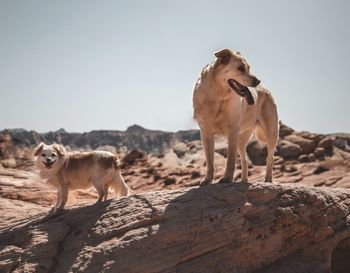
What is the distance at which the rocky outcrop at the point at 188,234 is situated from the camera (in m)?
7.04

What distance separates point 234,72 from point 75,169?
12.4 ft

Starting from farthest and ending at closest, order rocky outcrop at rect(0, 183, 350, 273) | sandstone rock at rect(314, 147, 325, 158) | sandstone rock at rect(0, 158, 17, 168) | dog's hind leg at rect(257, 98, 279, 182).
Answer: sandstone rock at rect(314, 147, 325, 158) → sandstone rock at rect(0, 158, 17, 168) → dog's hind leg at rect(257, 98, 279, 182) → rocky outcrop at rect(0, 183, 350, 273)

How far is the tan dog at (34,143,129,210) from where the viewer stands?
8.43 metres

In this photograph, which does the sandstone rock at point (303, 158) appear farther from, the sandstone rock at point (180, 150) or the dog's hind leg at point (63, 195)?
the dog's hind leg at point (63, 195)

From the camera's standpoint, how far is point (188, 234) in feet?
24.2

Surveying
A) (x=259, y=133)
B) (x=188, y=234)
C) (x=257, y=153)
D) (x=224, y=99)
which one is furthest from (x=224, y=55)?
(x=257, y=153)

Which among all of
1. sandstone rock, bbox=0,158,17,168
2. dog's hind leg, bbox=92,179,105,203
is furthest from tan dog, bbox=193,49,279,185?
sandstone rock, bbox=0,158,17,168

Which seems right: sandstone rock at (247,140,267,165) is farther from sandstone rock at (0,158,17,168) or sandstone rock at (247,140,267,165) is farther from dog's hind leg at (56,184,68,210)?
dog's hind leg at (56,184,68,210)

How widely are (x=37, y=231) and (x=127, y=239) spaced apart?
1.85 m

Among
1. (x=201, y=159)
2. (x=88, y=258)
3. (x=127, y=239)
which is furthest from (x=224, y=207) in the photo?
(x=201, y=159)

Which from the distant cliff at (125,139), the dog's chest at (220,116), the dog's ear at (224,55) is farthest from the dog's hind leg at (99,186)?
the distant cliff at (125,139)

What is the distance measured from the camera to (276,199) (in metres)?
8.48

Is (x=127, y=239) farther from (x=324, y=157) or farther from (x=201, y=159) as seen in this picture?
(x=201, y=159)

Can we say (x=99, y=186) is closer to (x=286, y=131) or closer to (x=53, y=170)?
(x=53, y=170)
